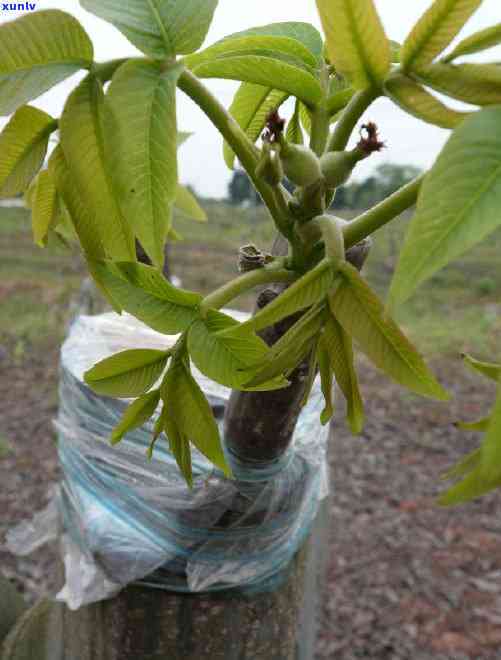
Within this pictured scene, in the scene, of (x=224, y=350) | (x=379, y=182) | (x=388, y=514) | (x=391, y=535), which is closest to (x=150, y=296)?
(x=224, y=350)

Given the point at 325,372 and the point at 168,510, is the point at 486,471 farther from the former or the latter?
the point at 168,510

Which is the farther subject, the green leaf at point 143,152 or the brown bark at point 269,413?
the brown bark at point 269,413

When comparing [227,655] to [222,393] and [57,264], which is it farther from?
[57,264]

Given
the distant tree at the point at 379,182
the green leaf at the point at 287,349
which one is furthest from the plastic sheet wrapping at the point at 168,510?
the distant tree at the point at 379,182

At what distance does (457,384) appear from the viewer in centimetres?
394

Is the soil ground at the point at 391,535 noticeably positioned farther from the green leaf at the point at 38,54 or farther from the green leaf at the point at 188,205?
the green leaf at the point at 38,54

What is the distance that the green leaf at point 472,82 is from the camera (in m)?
0.36

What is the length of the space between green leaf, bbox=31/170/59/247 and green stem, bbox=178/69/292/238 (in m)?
0.14

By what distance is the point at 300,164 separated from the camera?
425 mm

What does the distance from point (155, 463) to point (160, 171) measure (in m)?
0.47

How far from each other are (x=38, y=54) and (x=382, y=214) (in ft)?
0.77

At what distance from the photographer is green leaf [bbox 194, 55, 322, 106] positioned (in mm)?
410

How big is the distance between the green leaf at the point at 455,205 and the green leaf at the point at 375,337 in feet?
0.27

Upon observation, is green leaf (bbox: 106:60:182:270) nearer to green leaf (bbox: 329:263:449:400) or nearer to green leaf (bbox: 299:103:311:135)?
green leaf (bbox: 329:263:449:400)
